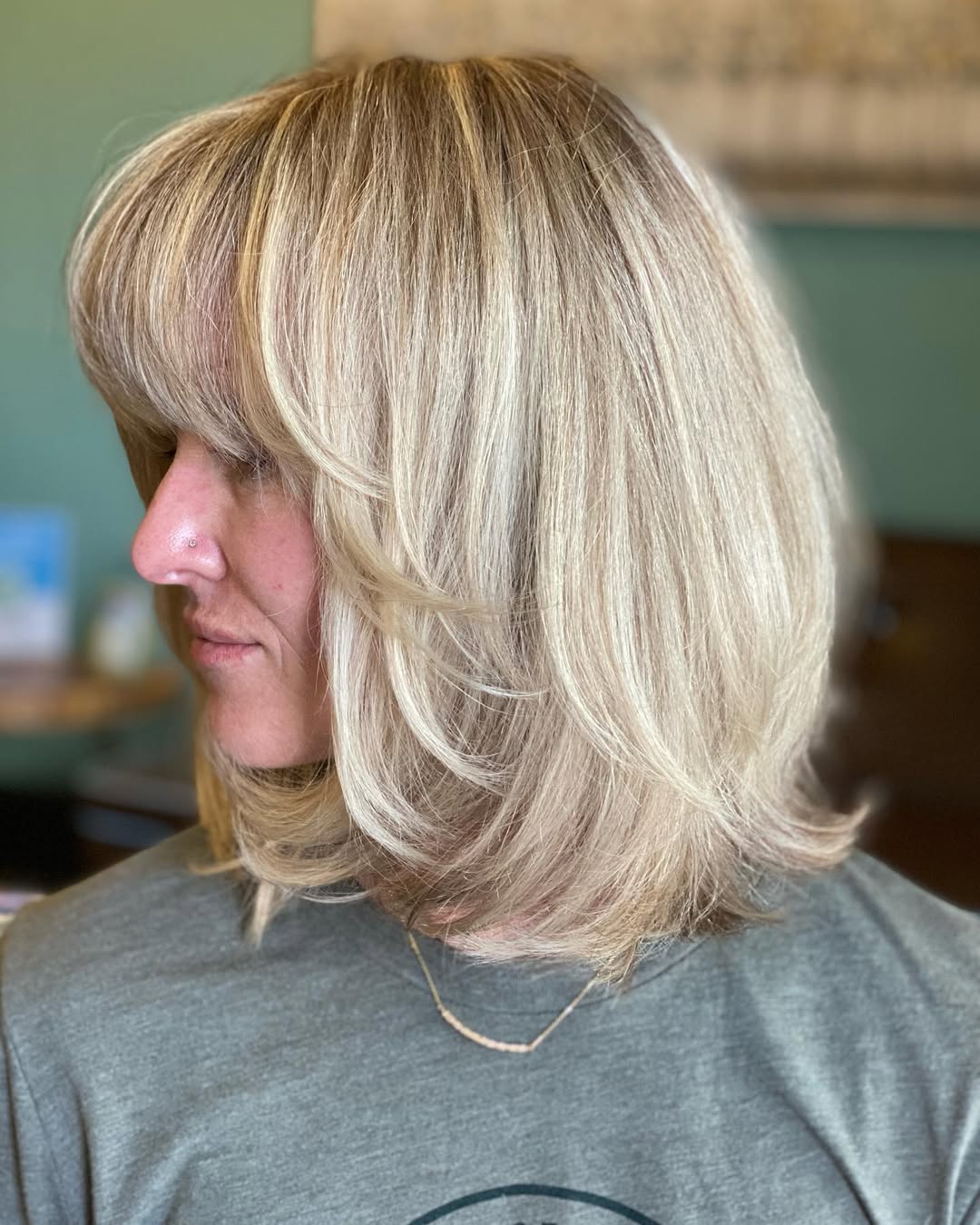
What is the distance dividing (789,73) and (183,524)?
78.0 inches

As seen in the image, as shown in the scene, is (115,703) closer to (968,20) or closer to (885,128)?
(885,128)

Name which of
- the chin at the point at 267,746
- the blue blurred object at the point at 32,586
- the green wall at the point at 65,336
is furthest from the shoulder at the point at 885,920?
the blue blurred object at the point at 32,586

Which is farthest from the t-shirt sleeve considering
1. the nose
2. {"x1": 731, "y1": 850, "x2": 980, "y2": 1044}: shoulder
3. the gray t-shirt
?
{"x1": 731, "y1": 850, "x2": 980, "y2": 1044}: shoulder

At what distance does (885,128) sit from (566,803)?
1.96 m

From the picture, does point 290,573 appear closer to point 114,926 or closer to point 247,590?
point 247,590

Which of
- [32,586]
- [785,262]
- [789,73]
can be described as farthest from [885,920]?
[32,586]

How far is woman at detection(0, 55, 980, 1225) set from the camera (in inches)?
27.8

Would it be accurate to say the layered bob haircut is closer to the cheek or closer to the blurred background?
the cheek

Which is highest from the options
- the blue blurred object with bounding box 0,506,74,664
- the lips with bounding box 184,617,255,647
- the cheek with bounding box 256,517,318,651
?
the cheek with bounding box 256,517,318,651

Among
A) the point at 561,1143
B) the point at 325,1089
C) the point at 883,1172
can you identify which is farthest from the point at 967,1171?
the point at 325,1089

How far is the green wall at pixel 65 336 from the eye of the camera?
2402 mm

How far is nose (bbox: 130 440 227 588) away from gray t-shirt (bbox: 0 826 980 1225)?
25cm

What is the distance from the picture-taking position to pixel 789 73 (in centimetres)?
234

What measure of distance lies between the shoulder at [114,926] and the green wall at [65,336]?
1545 millimetres
